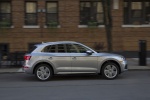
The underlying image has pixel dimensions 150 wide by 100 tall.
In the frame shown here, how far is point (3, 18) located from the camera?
22.5 metres

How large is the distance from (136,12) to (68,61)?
11537 mm

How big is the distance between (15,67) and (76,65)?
5.35 metres

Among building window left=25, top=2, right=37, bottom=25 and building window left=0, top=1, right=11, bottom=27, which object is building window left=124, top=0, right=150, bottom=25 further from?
building window left=0, top=1, right=11, bottom=27

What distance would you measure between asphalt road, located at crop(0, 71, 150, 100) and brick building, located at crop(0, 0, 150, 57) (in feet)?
25.5

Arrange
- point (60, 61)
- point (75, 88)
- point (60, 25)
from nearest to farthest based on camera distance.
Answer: point (75, 88)
point (60, 61)
point (60, 25)

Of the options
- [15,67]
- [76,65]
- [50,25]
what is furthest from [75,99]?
[50,25]

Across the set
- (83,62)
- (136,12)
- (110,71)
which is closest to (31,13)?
(136,12)

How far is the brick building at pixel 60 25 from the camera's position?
880 inches

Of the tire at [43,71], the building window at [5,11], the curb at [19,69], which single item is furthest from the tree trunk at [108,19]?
the building window at [5,11]

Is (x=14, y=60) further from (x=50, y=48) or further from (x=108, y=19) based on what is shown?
(x=108, y=19)

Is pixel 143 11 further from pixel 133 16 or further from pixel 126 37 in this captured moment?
pixel 126 37

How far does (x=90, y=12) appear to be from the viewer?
76.1 ft

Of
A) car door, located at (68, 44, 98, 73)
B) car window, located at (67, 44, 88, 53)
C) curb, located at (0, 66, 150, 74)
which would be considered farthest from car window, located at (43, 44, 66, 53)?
curb, located at (0, 66, 150, 74)

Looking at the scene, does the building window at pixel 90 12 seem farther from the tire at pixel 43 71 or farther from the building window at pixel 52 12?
the tire at pixel 43 71
